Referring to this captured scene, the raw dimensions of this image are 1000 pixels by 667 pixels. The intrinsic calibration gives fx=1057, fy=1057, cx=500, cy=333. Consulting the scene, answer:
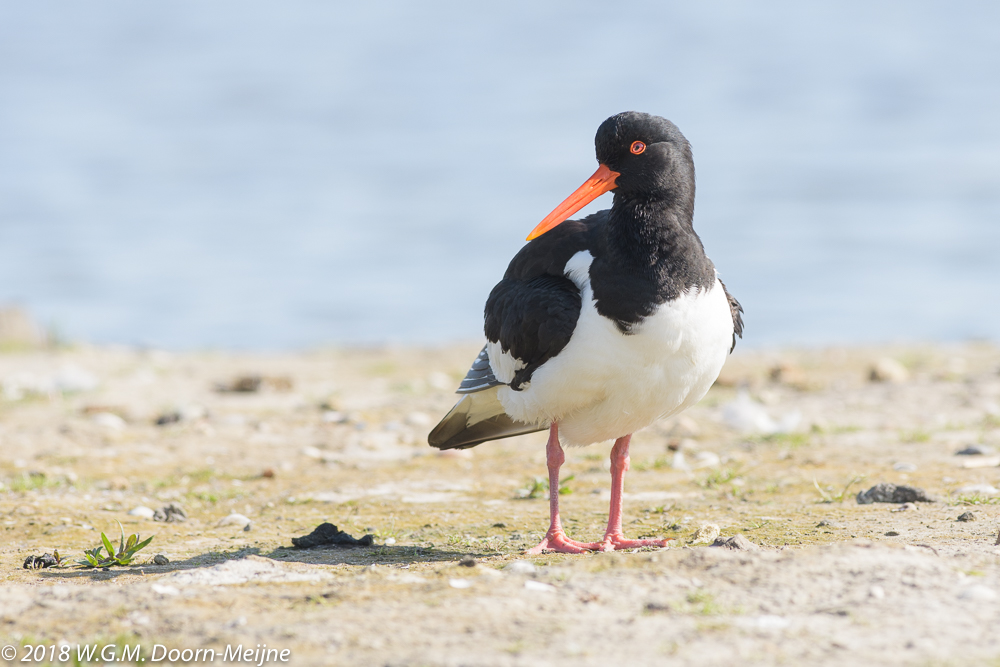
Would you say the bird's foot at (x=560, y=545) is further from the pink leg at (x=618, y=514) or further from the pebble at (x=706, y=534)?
the pebble at (x=706, y=534)

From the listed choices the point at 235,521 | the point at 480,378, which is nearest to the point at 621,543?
the point at 480,378

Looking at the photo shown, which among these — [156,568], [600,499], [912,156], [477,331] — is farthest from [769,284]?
[156,568]

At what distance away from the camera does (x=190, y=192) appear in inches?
1027

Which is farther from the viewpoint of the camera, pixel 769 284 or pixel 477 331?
pixel 769 284

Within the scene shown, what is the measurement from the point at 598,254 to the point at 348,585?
192 centimetres

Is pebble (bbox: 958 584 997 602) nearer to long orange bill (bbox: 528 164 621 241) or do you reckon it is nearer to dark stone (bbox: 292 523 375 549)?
long orange bill (bbox: 528 164 621 241)

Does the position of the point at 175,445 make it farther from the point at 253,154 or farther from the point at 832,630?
the point at 253,154

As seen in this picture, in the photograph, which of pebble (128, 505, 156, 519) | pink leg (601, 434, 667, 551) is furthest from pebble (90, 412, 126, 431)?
pink leg (601, 434, 667, 551)

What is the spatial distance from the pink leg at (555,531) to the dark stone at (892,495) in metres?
1.58

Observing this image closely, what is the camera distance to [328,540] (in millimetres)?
4996

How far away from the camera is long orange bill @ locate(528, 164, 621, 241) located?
498cm

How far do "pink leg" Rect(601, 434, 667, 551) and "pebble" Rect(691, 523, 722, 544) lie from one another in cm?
15

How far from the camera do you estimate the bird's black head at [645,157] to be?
15.9 ft

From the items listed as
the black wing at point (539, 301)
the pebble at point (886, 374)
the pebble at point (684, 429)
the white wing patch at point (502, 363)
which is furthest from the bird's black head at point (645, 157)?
the pebble at point (886, 374)
